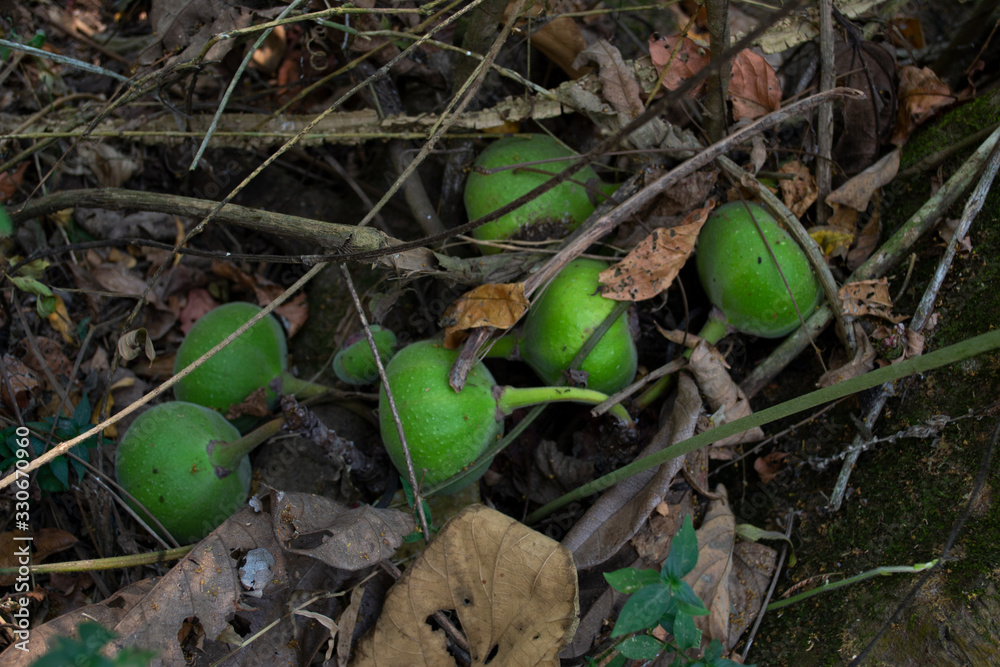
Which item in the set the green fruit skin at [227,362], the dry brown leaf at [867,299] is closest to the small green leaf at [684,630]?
the dry brown leaf at [867,299]

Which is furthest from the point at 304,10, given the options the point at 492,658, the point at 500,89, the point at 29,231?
the point at 492,658

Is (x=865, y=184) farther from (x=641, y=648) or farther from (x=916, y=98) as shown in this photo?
(x=641, y=648)

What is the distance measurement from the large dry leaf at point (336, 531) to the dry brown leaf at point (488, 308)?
0.58 m

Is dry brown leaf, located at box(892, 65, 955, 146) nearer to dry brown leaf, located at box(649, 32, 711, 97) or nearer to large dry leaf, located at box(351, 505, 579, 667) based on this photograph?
dry brown leaf, located at box(649, 32, 711, 97)

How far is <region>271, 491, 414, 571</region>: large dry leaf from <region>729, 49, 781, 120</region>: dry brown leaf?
5.77 ft

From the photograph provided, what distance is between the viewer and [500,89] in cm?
254

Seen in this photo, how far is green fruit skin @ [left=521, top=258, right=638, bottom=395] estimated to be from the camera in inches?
77.9

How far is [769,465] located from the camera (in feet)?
6.70

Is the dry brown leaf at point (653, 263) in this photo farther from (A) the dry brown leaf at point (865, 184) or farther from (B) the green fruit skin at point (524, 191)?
(A) the dry brown leaf at point (865, 184)

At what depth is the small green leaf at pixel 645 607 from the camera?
1.31m

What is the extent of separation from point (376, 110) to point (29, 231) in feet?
5.10

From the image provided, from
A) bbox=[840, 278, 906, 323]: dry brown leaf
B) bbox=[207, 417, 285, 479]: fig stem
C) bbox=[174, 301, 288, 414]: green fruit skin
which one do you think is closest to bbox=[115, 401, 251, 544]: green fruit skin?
bbox=[207, 417, 285, 479]: fig stem

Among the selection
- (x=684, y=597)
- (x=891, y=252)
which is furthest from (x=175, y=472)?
(x=891, y=252)

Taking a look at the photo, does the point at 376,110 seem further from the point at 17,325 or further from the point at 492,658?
the point at 492,658
